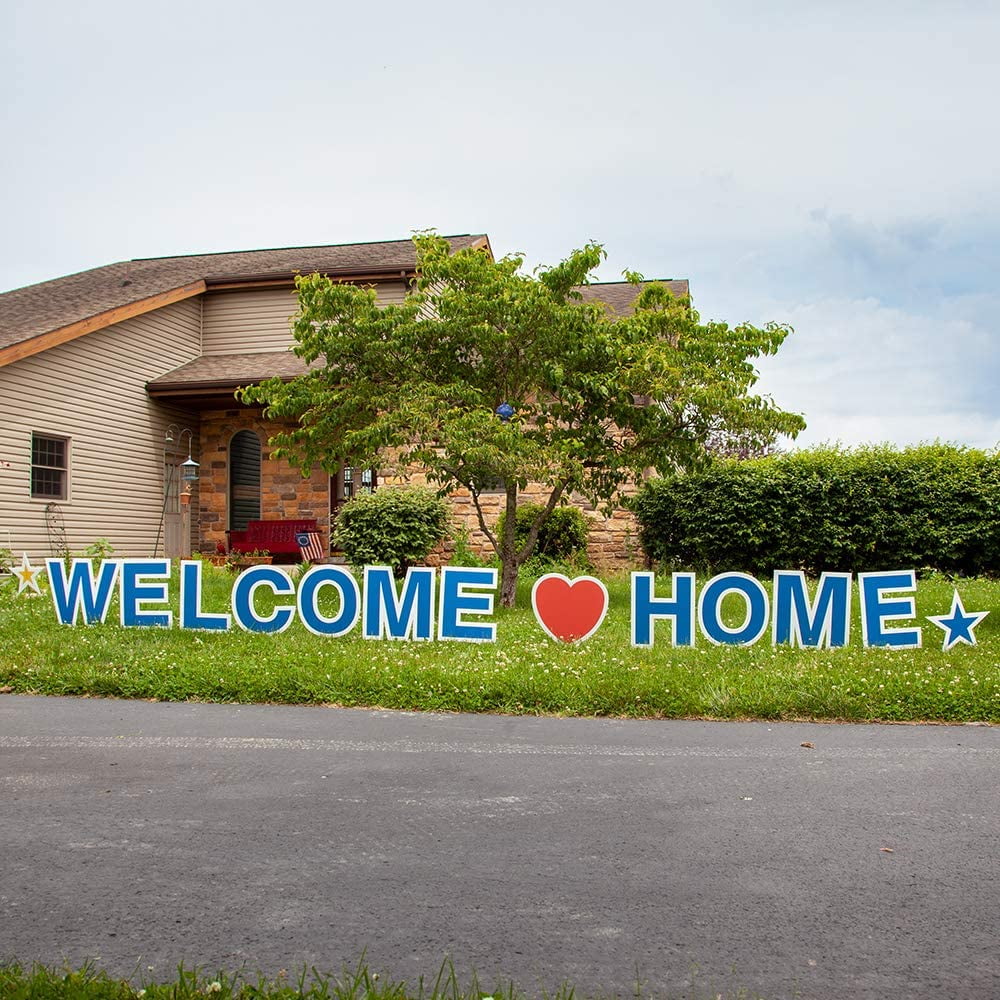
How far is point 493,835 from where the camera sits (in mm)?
4770

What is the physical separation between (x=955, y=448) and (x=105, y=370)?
17.0 m

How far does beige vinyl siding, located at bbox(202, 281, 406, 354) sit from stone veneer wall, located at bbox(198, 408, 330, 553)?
187 centimetres

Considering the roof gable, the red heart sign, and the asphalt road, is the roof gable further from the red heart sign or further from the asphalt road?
Answer: the asphalt road

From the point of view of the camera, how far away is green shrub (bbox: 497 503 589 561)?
767 inches

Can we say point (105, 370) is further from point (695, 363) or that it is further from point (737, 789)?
point (737, 789)

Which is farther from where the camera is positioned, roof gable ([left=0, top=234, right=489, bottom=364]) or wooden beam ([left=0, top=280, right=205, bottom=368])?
roof gable ([left=0, top=234, right=489, bottom=364])

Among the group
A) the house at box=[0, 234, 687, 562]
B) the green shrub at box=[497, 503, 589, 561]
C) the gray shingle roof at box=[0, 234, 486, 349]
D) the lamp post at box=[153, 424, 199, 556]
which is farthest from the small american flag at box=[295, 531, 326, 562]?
the gray shingle roof at box=[0, 234, 486, 349]

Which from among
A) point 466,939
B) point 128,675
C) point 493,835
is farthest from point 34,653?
point 466,939

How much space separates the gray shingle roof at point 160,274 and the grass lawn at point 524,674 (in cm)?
1059

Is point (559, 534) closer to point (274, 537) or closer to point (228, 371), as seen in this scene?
point (274, 537)

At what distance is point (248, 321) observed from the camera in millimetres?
23625

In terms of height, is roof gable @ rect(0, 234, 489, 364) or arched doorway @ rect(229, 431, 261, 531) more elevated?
roof gable @ rect(0, 234, 489, 364)

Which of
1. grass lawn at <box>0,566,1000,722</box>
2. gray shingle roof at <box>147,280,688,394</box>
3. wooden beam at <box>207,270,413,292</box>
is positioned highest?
wooden beam at <box>207,270,413,292</box>

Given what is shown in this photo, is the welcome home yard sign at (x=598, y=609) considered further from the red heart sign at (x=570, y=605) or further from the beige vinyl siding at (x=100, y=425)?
the beige vinyl siding at (x=100, y=425)
